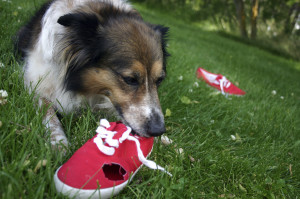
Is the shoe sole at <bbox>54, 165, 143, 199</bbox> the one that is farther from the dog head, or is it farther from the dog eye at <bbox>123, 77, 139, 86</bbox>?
the dog eye at <bbox>123, 77, 139, 86</bbox>

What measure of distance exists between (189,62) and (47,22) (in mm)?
3540

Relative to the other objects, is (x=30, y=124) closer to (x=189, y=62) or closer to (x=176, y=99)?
(x=176, y=99)

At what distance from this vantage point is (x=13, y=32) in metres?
3.61

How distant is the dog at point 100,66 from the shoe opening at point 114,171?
470mm

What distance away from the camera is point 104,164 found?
1608 mm

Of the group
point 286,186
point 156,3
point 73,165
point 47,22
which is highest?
point 47,22

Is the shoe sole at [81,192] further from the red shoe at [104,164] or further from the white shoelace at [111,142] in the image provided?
the white shoelace at [111,142]

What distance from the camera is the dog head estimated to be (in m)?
2.27

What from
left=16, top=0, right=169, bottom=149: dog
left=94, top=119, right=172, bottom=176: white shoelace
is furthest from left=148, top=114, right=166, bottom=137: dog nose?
left=94, top=119, right=172, bottom=176: white shoelace

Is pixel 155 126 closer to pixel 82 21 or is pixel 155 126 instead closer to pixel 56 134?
pixel 56 134

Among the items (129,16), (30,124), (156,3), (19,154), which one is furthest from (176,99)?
(156,3)

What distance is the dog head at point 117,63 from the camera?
2270mm

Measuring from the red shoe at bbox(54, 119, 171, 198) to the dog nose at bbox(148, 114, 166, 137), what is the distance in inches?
4.9

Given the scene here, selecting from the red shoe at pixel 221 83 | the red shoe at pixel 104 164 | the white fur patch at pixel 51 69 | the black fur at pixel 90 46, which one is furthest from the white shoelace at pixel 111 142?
the red shoe at pixel 221 83
